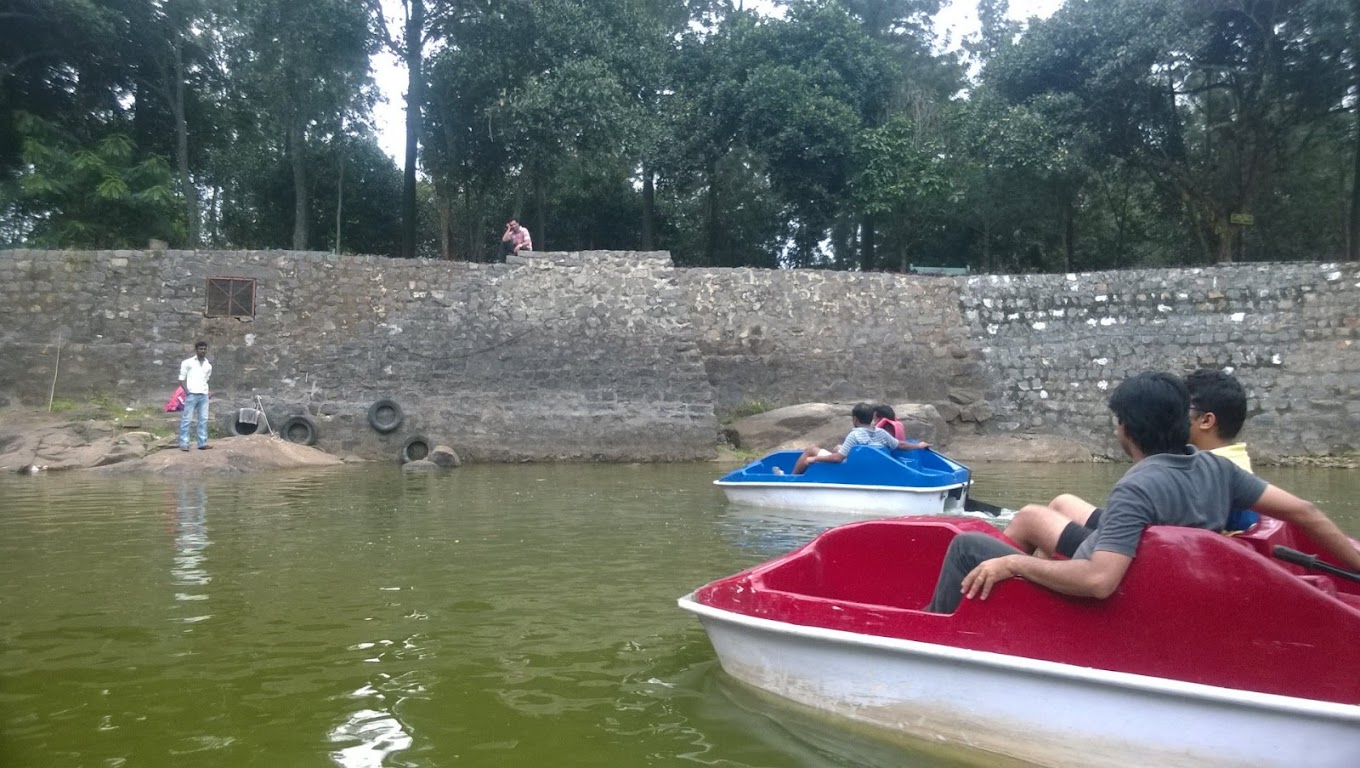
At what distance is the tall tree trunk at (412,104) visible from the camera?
18.3 metres

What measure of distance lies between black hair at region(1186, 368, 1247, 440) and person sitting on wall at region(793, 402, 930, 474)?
14.9 feet

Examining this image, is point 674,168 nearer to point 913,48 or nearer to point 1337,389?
point 913,48

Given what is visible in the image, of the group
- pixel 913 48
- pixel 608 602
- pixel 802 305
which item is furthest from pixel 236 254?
pixel 913 48

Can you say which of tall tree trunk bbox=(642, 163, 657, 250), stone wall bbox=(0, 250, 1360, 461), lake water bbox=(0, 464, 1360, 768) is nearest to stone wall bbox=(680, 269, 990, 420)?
stone wall bbox=(0, 250, 1360, 461)

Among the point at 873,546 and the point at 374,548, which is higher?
the point at 873,546

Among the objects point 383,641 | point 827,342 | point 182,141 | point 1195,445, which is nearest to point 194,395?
point 383,641

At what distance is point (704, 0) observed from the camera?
24.9 meters

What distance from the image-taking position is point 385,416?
1362cm

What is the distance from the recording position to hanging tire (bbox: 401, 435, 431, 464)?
13.2 meters

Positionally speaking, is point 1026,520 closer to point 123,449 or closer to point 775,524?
point 775,524

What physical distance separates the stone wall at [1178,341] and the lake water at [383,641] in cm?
672

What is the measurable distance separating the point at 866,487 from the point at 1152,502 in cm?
519

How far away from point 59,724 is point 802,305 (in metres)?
13.9

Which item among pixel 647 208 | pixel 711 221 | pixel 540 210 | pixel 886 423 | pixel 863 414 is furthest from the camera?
pixel 711 221
